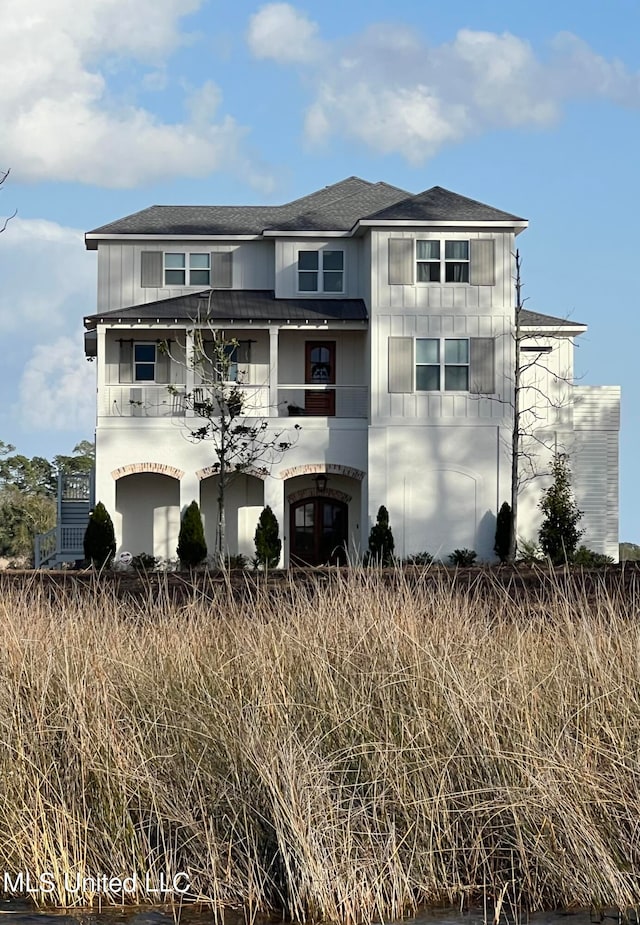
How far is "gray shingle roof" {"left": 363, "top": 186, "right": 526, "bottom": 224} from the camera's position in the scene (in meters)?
33.3

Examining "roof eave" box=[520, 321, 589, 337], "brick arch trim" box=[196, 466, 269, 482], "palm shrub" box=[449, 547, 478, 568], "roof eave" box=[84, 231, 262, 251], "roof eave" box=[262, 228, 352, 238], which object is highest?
"roof eave" box=[84, 231, 262, 251]

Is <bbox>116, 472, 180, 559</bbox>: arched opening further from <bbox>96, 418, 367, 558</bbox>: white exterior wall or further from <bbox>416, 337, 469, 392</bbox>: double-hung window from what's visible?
<bbox>416, 337, 469, 392</bbox>: double-hung window

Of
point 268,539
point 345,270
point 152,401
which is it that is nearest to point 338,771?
point 268,539

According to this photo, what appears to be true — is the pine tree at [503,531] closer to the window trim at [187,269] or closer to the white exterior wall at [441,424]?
the white exterior wall at [441,424]

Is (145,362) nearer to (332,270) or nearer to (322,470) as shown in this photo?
(332,270)

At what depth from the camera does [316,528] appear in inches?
1378

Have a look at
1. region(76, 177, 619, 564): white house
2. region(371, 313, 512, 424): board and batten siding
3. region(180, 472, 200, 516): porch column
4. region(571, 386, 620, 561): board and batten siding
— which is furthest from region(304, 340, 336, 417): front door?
region(571, 386, 620, 561): board and batten siding

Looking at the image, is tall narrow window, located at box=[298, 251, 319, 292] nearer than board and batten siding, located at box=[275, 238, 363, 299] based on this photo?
No

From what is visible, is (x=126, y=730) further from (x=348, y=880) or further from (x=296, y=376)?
(x=296, y=376)

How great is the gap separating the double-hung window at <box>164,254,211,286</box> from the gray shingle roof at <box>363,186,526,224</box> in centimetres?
520

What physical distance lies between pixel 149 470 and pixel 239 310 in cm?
469

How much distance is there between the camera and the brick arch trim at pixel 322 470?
33.2 metres

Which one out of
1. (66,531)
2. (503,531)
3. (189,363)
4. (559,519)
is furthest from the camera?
(66,531)

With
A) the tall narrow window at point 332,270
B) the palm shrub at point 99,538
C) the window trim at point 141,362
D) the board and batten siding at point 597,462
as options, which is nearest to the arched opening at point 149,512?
the palm shrub at point 99,538
